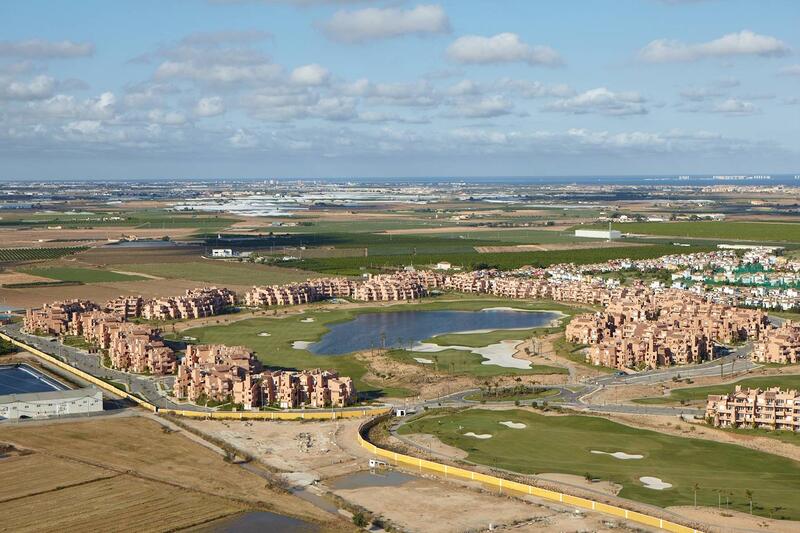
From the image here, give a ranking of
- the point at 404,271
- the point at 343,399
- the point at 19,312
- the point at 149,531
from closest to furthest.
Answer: the point at 149,531, the point at 343,399, the point at 19,312, the point at 404,271

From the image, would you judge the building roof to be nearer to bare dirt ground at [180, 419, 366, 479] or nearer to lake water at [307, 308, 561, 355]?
bare dirt ground at [180, 419, 366, 479]

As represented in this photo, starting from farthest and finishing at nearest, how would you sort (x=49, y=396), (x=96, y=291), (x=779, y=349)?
(x=96, y=291), (x=779, y=349), (x=49, y=396)

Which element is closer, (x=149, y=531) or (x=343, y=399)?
(x=149, y=531)

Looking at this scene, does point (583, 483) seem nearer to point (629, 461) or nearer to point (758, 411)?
point (629, 461)

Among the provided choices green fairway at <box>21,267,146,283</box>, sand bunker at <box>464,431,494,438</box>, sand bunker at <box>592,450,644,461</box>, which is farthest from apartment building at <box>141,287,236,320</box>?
sand bunker at <box>592,450,644,461</box>

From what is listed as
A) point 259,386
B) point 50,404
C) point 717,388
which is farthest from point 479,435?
point 50,404

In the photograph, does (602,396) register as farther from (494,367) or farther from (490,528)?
(490,528)

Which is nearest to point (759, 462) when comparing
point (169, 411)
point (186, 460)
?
point (186, 460)

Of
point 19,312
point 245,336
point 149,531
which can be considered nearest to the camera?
point 149,531
